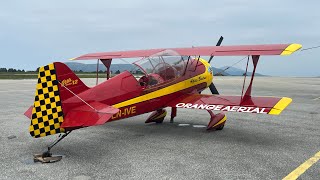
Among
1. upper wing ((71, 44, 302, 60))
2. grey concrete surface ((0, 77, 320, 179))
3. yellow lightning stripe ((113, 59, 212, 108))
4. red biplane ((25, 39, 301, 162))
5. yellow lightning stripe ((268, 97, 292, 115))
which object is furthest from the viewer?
upper wing ((71, 44, 302, 60))

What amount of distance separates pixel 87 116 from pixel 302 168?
4.32 metres

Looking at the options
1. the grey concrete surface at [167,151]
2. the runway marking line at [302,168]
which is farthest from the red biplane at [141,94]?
the runway marking line at [302,168]

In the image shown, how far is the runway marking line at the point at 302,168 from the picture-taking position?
553 centimetres

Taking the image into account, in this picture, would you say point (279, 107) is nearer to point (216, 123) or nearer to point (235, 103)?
point (235, 103)

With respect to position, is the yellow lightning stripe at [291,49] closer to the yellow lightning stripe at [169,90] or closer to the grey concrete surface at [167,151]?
the grey concrete surface at [167,151]

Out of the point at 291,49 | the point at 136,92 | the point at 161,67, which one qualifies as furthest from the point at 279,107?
the point at 136,92

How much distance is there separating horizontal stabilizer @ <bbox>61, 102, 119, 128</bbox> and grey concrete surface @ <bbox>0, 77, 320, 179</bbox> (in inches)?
31.0

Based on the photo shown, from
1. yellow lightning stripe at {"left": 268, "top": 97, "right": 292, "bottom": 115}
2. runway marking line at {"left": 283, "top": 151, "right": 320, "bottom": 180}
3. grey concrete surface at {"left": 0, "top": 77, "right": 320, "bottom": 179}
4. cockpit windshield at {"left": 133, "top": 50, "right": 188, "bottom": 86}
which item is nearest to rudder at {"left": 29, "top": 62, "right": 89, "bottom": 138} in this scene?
grey concrete surface at {"left": 0, "top": 77, "right": 320, "bottom": 179}

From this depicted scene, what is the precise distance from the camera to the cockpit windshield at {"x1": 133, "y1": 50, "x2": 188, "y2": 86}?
9314 mm

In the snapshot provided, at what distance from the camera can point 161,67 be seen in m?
9.77

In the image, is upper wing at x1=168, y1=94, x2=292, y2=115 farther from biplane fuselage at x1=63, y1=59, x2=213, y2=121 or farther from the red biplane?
biplane fuselage at x1=63, y1=59, x2=213, y2=121

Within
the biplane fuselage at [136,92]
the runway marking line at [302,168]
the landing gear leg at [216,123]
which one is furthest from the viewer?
the landing gear leg at [216,123]

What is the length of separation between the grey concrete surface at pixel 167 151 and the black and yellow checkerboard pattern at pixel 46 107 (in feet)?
2.24

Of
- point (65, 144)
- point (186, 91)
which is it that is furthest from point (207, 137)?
point (65, 144)
